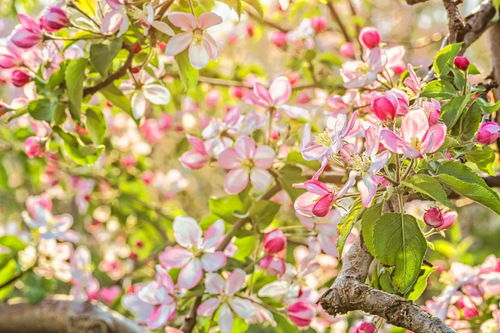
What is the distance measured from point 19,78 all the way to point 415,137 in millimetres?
638

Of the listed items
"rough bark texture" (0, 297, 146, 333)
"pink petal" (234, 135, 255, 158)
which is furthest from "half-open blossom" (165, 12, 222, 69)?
"rough bark texture" (0, 297, 146, 333)

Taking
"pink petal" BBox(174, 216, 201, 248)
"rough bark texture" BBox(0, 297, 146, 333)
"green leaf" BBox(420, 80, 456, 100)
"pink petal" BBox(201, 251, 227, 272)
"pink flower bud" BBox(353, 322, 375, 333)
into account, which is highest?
"green leaf" BBox(420, 80, 456, 100)

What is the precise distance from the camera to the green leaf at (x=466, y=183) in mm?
679

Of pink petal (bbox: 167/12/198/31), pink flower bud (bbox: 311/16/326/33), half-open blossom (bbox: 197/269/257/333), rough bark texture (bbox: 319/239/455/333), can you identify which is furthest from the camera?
pink flower bud (bbox: 311/16/326/33)

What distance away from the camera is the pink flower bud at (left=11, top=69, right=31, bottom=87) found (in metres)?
1.08

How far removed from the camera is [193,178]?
427 centimetres

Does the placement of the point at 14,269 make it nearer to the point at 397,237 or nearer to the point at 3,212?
the point at 397,237

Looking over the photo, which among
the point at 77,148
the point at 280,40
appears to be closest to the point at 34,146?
the point at 77,148

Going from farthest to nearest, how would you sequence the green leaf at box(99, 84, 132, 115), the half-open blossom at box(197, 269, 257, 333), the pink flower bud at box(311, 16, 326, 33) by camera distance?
the pink flower bud at box(311, 16, 326, 33) → the green leaf at box(99, 84, 132, 115) → the half-open blossom at box(197, 269, 257, 333)

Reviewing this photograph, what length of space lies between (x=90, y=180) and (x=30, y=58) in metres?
0.81

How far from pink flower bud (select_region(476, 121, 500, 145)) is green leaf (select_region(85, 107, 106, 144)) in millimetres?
594

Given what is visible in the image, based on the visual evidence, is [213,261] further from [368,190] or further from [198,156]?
[368,190]

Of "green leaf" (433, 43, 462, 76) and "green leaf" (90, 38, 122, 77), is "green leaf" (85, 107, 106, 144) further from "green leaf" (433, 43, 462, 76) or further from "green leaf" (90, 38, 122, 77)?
"green leaf" (433, 43, 462, 76)

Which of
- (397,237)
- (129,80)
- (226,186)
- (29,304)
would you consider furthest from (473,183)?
(29,304)
